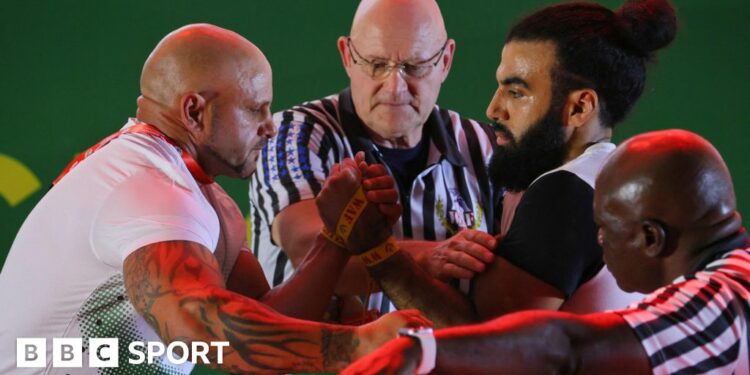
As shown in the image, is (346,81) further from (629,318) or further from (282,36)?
(629,318)

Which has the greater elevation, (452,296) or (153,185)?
(153,185)

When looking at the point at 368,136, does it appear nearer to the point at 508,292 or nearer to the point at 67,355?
the point at 508,292

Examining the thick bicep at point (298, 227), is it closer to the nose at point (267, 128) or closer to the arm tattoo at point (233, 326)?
the nose at point (267, 128)

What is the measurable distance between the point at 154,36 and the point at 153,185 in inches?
97.2

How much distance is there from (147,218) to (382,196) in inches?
27.5

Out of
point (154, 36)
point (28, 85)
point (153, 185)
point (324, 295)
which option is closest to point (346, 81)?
point (154, 36)

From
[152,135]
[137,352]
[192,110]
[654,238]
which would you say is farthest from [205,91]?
[654,238]

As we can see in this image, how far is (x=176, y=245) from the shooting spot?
6.69ft

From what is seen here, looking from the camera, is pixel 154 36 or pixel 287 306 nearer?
pixel 287 306

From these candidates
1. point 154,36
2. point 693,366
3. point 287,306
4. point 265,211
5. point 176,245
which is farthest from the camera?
point 154,36

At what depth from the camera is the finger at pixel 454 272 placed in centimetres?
247

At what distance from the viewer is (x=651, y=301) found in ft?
5.48

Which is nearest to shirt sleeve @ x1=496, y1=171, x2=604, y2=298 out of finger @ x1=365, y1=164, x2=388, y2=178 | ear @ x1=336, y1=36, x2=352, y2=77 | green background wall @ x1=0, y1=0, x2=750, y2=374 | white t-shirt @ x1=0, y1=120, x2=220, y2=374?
finger @ x1=365, y1=164, x2=388, y2=178

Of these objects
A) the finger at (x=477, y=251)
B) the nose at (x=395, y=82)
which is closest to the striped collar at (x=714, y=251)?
the finger at (x=477, y=251)
